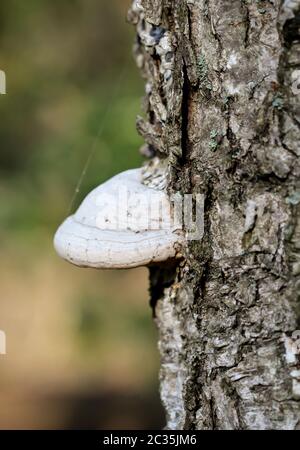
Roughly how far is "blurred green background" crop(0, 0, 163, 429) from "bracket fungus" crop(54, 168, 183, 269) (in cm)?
177

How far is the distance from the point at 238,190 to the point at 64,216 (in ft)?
8.44

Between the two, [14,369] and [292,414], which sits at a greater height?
[14,369]

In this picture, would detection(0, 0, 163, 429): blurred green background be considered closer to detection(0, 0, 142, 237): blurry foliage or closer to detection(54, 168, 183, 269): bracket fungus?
detection(0, 0, 142, 237): blurry foliage

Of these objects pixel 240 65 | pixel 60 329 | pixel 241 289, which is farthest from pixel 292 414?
pixel 60 329

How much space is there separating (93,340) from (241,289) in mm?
3589

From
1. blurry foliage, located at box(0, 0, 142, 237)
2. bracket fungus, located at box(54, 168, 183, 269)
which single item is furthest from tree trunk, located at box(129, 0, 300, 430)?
blurry foliage, located at box(0, 0, 142, 237)

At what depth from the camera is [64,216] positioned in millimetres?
3992

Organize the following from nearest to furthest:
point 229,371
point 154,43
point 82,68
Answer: point 229,371 < point 154,43 < point 82,68

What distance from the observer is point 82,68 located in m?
4.79

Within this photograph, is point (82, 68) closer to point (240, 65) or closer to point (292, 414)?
point (240, 65)

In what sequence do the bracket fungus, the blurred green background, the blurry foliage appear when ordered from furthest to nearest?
the blurred green background < the blurry foliage < the bracket fungus

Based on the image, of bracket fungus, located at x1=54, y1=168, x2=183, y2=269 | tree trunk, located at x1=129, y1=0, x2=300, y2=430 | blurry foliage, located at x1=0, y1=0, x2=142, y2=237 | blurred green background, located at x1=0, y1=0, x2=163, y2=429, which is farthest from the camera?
blurred green background, located at x1=0, y1=0, x2=163, y2=429

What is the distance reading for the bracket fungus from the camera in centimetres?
163

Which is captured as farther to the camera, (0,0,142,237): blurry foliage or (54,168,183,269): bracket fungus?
(0,0,142,237): blurry foliage
